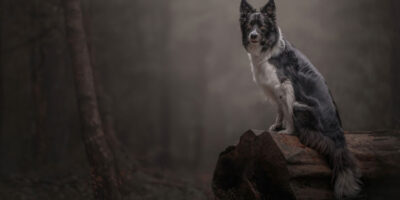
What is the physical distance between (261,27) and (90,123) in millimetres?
4334

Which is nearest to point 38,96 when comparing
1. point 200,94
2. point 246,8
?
point 200,94

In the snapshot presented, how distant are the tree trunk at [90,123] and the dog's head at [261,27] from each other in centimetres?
402

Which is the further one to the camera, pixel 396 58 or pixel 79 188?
pixel 396 58

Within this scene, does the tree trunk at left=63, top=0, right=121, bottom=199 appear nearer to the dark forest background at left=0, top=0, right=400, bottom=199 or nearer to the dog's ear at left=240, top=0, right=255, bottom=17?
the dark forest background at left=0, top=0, right=400, bottom=199

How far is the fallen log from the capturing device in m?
4.55

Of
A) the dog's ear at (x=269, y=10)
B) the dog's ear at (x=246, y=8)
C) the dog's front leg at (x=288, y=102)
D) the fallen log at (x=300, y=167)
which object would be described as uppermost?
the dog's ear at (x=246, y=8)

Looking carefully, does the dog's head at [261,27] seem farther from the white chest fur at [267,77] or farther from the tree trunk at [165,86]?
the tree trunk at [165,86]

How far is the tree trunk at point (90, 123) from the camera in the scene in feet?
25.1

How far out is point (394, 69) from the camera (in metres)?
10.8

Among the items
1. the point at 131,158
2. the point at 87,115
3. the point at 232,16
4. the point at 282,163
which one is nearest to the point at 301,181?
the point at 282,163

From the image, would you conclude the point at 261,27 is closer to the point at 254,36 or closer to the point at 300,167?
the point at 254,36

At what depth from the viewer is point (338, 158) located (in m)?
4.67

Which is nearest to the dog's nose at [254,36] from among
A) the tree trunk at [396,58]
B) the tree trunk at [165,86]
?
the tree trunk at [396,58]

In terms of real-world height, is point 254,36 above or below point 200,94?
above
